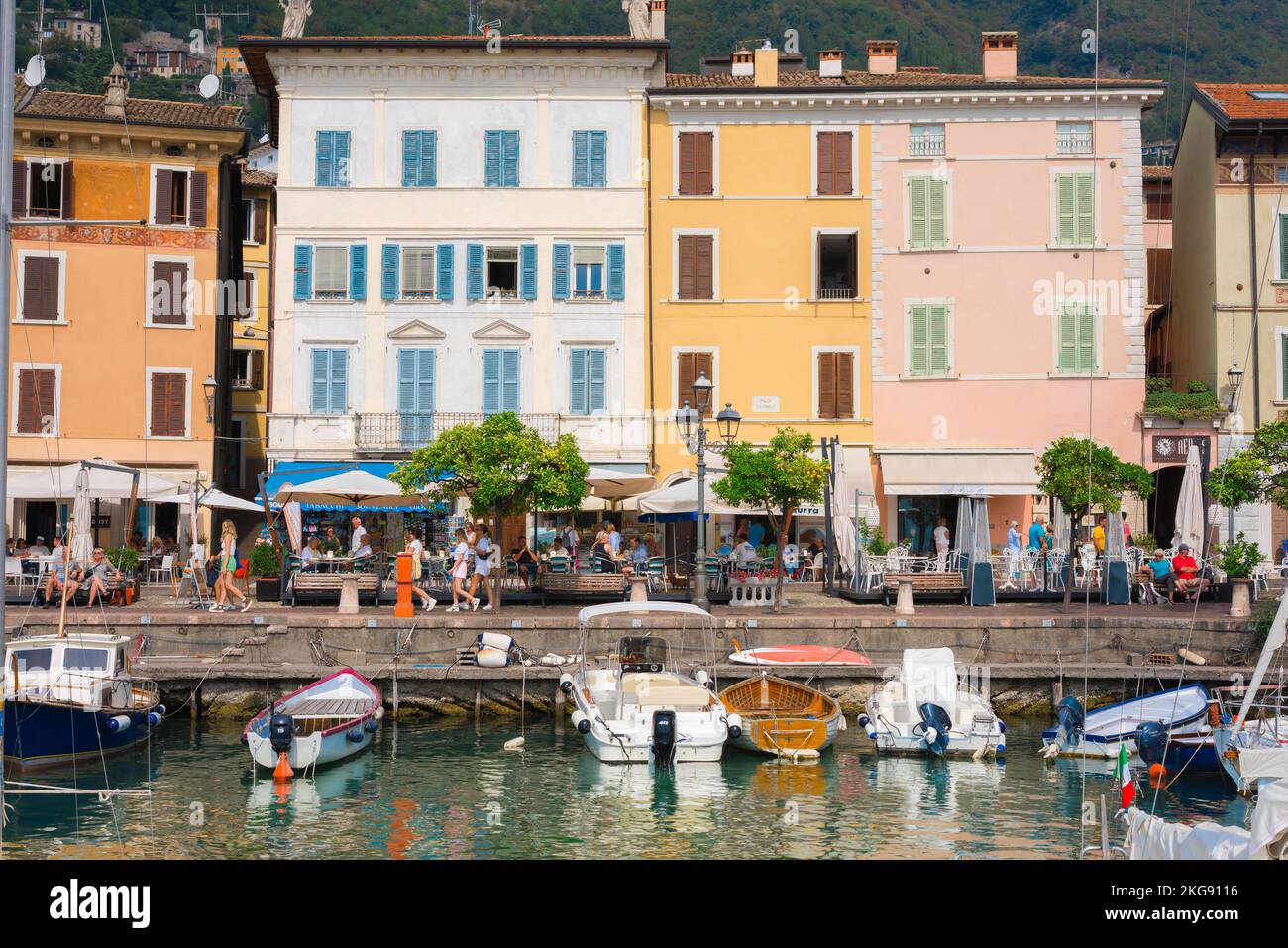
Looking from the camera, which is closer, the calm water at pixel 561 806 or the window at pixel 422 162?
the calm water at pixel 561 806

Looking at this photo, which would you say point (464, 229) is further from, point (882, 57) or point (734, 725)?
point (734, 725)

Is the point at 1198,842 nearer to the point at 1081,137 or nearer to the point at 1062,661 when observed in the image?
the point at 1062,661

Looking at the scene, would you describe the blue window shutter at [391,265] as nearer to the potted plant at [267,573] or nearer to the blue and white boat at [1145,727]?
the potted plant at [267,573]

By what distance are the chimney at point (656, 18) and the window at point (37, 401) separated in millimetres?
18744

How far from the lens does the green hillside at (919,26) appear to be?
6950 cm

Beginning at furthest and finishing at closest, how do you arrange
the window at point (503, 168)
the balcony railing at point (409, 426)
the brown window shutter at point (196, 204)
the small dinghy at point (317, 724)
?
the brown window shutter at point (196, 204), the window at point (503, 168), the balcony railing at point (409, 426), the small dinghy at point (317, 724)

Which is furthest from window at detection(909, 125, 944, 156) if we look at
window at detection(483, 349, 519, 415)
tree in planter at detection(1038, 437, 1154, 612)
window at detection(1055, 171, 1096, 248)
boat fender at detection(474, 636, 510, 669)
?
boat fender at detection(474, 636, 510, 669)

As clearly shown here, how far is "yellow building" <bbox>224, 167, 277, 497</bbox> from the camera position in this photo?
163ft

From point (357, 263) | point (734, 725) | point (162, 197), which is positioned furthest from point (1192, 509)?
point (162, 197)

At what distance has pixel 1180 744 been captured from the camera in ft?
70.4

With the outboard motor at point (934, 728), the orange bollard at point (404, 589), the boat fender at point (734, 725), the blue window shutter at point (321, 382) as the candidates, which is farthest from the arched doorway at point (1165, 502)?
the blue window shutter at point (321, 382)

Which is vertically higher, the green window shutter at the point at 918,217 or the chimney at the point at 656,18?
the chimney at the point at 656,18

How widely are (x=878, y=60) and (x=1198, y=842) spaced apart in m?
32.2

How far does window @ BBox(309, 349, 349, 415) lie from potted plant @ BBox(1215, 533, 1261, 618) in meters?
21.8
